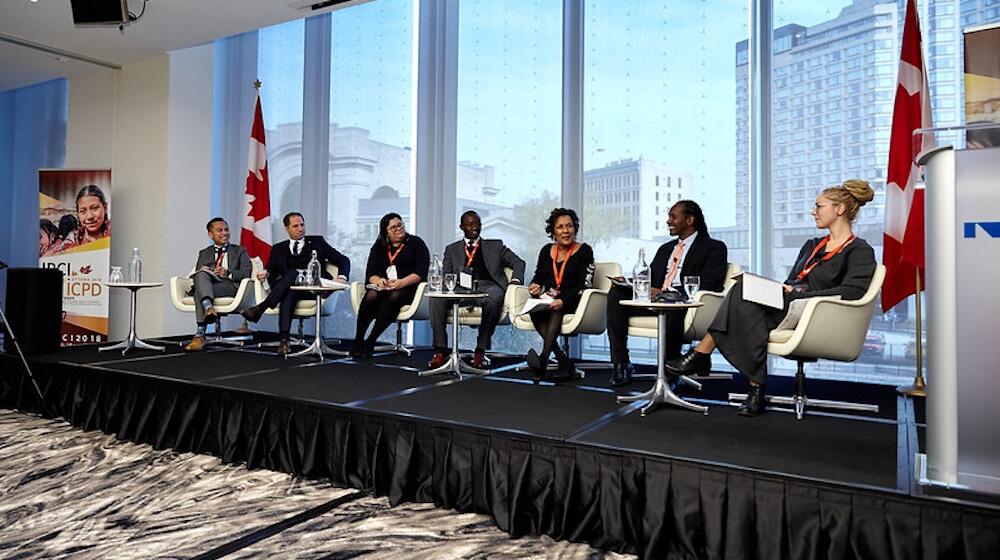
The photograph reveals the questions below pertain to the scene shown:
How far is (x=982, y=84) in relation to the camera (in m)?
1.83

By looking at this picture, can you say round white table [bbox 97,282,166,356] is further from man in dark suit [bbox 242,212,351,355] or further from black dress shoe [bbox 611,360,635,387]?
black dress shoe [bbox 611,360,635,387]

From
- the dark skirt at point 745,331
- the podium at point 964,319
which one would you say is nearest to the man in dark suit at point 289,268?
the dark skirt at point 745,331

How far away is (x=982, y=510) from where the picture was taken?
5.67 ft

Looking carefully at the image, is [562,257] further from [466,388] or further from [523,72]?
[523,72]

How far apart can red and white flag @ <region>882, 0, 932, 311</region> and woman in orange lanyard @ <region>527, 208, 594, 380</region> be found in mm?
1882

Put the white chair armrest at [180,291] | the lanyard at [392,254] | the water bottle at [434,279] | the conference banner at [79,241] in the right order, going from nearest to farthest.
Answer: the water bottle at [434,279] < the lanyard at [392,254] < the white chair armrest at [180,291] < the conference banner at [79,241]

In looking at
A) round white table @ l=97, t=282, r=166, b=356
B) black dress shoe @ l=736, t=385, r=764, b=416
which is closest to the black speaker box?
round white table @ l=97, t=282, r=166, b=356

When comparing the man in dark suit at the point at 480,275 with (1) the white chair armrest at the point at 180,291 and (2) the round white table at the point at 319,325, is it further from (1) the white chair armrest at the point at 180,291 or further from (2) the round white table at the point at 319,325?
(1) the white chair armrest at the point at 180,291

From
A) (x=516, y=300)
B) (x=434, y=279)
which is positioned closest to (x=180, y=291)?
(x=434, y=279)

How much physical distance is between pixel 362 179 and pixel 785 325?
15.8 ft

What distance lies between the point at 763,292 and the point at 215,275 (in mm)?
4572

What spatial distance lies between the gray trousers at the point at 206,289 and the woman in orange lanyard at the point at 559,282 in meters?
2.91

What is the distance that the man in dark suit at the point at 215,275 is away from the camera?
5.47 meters

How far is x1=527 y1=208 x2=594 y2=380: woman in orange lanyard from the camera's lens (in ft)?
13.3
